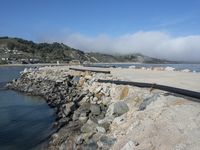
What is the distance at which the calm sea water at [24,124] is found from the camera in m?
17.7

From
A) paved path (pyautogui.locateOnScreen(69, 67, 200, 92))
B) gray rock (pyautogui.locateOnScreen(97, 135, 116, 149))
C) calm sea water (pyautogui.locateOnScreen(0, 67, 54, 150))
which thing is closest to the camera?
gray rock (pyautogui.locateOnScreen(97, 135, 116, 149))

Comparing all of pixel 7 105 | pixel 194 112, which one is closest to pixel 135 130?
pixel 194 112

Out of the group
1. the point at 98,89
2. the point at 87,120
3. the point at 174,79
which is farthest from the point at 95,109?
the point at 174,79

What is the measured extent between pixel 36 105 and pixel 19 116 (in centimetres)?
567

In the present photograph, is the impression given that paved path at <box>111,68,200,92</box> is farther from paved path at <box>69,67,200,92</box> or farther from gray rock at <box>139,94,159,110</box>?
gray rock at <box>139,94,159,110</box>

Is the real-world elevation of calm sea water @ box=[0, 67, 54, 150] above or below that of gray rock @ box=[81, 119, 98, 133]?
below

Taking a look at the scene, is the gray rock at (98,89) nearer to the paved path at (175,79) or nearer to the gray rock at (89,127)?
the paved path at (175,79)

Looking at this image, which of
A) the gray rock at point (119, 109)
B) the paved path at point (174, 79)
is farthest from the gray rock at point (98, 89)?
the gray rock at point (119, 109)

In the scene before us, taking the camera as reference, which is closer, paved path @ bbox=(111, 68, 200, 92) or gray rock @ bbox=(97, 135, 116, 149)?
gray rock @ bbox=(97, 135, 116, 149)

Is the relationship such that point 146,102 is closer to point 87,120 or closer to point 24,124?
point 87,120

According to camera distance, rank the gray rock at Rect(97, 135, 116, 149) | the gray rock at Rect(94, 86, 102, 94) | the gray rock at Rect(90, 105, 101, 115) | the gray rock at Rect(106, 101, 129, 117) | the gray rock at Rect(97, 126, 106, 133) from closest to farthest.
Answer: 1. the gray rock at Rect(97, 135, 116, 149)
2. the gray rock at Rect(97, 126, 106, 133)
3. the gray rock at Rect(106, 101, 129, 117)
4. the gray rock at Rect(90, 105, 101, 115)
5. the gray rock at Rect(94, 86, 102, 94)

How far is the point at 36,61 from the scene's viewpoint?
197375 millimetres

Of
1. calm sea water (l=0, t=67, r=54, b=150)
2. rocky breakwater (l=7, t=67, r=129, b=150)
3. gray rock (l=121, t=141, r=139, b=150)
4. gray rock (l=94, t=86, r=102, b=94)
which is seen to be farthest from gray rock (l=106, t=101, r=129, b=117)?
gray rock (l=94, t=86, r=102, b=94)

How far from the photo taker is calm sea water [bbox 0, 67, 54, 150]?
58.0 feet
